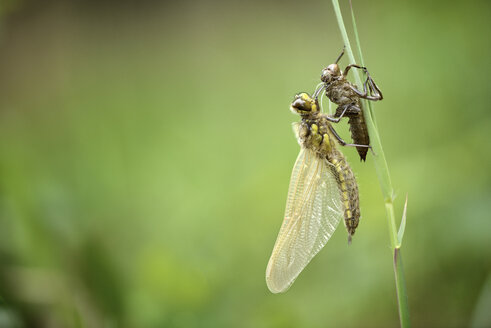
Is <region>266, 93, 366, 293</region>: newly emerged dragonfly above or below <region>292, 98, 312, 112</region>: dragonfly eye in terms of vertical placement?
below

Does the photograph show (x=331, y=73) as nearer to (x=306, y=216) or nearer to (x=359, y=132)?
(x=359, y=132)

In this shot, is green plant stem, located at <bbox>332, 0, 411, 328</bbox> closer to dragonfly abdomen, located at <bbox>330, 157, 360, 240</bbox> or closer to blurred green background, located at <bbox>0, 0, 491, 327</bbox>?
blurred green background, located at <bbox>0, 0, 491, 327</bbox>

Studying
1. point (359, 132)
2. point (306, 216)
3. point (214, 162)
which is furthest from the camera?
point (214, 162)

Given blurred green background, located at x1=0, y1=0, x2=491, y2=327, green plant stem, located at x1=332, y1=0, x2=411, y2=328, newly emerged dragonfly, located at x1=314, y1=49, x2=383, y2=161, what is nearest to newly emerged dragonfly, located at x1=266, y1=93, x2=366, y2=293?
newly emerged dragonfly, located at x1=314, y1=49, x2=383, y2=161

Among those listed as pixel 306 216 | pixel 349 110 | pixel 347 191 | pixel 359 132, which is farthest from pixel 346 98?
pixel 306 216

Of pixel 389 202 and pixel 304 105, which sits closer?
pixel 389 202

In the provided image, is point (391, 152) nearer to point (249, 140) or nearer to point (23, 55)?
point (249, 140)
